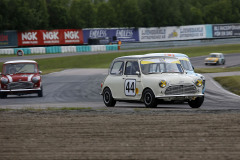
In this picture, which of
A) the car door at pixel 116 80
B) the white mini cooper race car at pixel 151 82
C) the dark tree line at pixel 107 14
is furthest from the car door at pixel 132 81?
the dark tree line at pixel 107 14

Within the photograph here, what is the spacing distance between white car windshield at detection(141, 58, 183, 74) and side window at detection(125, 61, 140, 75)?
216 millimetres

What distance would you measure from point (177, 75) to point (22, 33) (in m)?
49.4

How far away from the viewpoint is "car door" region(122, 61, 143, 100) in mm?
14007

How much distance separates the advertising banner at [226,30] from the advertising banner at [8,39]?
33477mm

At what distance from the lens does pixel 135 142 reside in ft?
25.3

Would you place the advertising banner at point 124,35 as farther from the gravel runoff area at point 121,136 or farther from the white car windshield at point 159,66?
the gravel runoff area at point 121,136

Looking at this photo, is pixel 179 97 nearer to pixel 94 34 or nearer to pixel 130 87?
pixel 130 87

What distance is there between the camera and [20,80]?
20812 millimetres

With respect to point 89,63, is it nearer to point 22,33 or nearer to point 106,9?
point 22,33

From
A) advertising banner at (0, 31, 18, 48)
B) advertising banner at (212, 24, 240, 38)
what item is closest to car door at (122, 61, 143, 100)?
advertising banner at (0, 31, 18, 48)

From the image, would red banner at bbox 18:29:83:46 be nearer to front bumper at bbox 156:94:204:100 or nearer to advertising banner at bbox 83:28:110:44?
advertising banner at bbox 83:28:110:44

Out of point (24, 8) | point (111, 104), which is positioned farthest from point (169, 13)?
point (111, 104)

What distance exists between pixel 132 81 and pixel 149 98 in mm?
921

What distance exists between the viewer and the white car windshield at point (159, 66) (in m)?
14.0
